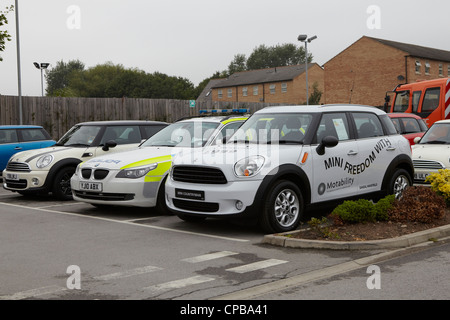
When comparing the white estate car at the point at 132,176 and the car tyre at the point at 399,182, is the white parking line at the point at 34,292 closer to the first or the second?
the white estate car at the point at 132,176

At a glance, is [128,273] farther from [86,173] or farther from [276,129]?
[86,173]

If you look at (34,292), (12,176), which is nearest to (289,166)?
(34,292)

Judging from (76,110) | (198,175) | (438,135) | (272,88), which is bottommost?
(198,175)

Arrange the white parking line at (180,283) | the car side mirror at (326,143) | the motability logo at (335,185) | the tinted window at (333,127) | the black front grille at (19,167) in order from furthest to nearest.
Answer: the black front grille at (19,167) → the tinted window at (333,127) → the motability logo at (335,185) → the car side mirror at (326,143) → the white parking line at (180,283)

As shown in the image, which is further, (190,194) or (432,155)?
(432,155)

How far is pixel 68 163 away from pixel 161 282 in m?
7.05

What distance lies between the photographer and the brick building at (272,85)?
235ft

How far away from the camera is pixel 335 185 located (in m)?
8.55

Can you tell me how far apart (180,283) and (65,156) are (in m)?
7.26

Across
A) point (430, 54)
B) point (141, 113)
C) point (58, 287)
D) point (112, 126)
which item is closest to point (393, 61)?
point (430, 54)

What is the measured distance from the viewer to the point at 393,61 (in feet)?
179

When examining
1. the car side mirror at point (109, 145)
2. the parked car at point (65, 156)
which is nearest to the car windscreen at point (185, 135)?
the car side mirror at point (109, 145)

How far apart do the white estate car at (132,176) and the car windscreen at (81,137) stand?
2.22 meters
